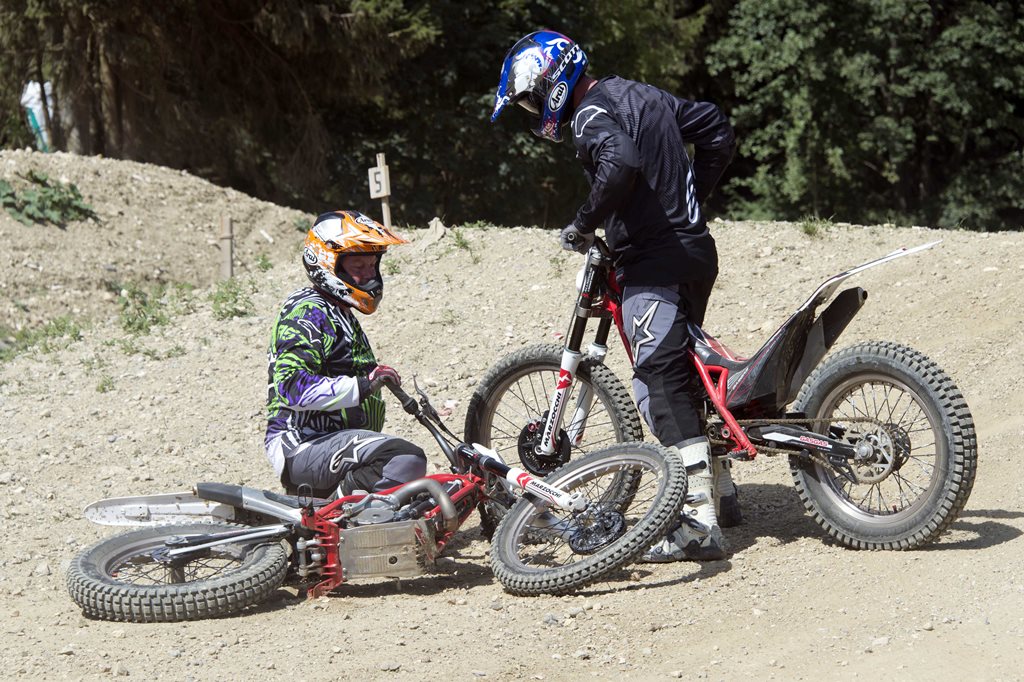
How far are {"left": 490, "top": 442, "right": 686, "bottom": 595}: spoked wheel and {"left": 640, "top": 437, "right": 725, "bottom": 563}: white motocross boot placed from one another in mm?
190

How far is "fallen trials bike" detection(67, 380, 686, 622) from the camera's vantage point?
515 centimetres

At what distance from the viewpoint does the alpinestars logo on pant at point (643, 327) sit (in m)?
5.49

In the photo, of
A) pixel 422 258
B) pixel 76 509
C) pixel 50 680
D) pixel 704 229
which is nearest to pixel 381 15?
pixel 422 258

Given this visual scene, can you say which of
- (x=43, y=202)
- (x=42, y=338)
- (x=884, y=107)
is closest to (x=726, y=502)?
(x=42, y=338)

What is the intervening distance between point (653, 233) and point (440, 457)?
106 inches

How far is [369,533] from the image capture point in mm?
5352

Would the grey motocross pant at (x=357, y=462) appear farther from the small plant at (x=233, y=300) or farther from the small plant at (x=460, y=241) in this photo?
the small plant at (x=460, y=241)

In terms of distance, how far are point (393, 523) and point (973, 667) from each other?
7.87 ft

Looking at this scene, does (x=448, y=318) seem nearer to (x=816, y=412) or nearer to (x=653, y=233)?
(x=653, y=233)

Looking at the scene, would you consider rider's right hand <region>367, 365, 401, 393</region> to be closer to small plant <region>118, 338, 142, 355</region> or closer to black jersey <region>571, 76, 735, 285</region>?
black jersey <region>571, 76, 735, 285</region>

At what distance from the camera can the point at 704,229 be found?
18.4 feet

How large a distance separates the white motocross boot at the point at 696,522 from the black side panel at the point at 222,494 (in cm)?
183

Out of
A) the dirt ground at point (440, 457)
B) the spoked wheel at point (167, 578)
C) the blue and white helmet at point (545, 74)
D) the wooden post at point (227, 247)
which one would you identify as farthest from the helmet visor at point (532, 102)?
the wooden post at point (227, 247)

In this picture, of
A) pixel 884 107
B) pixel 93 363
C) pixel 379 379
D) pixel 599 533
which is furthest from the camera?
pixel 884 107
